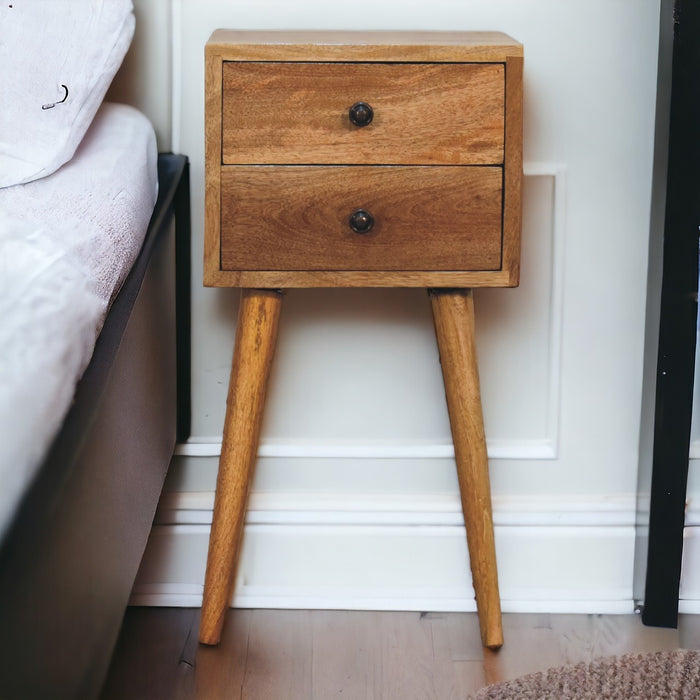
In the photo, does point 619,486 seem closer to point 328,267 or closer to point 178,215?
point 328,267

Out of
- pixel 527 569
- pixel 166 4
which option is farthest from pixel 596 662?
pixel 166 4

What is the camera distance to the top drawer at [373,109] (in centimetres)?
87

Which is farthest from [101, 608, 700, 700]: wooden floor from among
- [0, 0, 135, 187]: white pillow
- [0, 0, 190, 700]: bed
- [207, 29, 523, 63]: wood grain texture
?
[207, 29, 523, 63]: wood grain texture

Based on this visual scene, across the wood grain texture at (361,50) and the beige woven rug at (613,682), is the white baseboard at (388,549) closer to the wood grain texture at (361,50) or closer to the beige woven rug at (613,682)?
the beige woven rug at (613,682)

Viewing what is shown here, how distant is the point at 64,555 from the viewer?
1.77ft

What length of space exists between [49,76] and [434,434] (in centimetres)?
66

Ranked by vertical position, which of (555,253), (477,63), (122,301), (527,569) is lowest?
(527,569)

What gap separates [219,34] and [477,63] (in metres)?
0.30

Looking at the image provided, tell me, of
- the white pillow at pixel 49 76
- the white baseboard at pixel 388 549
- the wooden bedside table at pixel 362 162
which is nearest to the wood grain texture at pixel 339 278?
the wooden bedside table at pixel 362 162

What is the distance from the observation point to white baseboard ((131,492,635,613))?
45.4 inches

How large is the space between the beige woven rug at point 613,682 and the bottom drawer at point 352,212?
46 centimetres

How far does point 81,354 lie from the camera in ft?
1.96

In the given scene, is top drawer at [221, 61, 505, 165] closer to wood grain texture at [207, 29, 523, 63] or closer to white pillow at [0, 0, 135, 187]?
wood grain texture at [207, 29, 523, 63]

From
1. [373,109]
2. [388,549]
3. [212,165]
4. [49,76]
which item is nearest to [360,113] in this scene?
[373,109]
